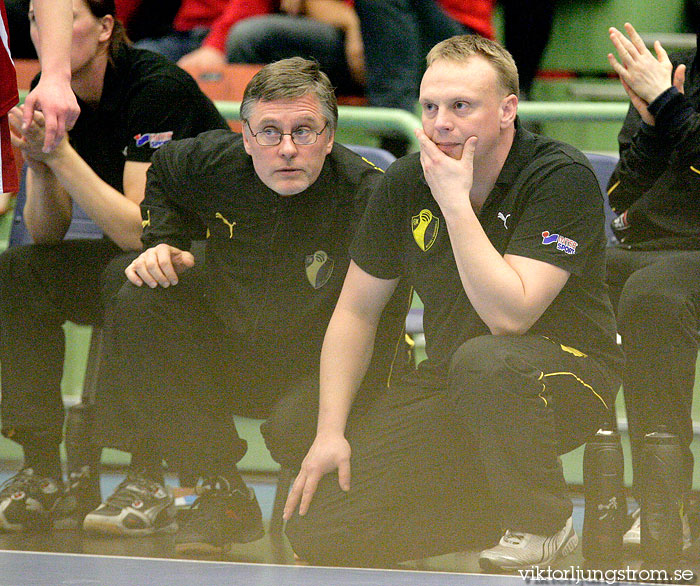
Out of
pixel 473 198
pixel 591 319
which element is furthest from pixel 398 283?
pixel 591 319

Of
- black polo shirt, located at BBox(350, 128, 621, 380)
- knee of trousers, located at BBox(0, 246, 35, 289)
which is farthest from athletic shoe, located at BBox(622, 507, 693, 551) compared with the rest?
knee of trousers, located at BBox(0, 246, 35, 289)

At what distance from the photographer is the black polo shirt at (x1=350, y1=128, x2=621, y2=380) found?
5.90 ft

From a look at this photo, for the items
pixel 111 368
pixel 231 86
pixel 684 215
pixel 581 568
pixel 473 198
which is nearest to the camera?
pixel 581 568

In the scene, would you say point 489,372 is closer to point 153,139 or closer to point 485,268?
point 485,268

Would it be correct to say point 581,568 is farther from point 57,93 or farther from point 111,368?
point 57,93

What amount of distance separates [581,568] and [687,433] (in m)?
0.37

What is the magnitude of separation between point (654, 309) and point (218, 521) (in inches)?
38.9

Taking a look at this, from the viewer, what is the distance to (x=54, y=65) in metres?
1.75

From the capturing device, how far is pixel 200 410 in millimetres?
2055

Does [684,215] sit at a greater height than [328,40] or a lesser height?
lesser

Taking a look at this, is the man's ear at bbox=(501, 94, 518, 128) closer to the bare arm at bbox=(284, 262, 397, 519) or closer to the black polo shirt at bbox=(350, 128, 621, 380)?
the black polo shirt at bbox=(350, 128, 621, 380)

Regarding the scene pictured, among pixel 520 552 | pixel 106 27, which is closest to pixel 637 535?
pixel 520 552

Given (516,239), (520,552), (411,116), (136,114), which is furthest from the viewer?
(411,116)

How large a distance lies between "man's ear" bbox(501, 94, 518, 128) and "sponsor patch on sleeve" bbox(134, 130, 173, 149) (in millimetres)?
910
